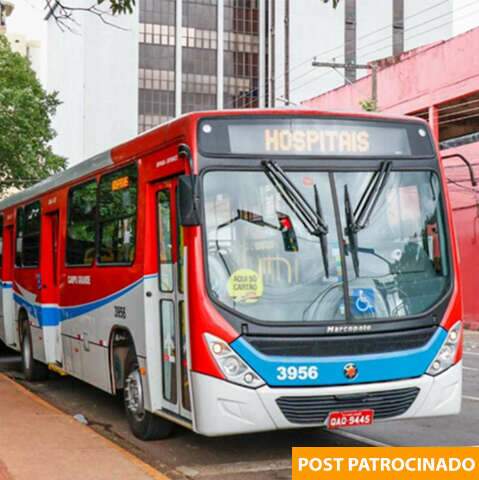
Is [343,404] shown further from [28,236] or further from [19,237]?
[19,237]

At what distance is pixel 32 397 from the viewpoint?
11.1 meters

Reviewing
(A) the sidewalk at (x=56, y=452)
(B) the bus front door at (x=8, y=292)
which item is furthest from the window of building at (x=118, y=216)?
(B) the bus front door at (x=8, y=292)

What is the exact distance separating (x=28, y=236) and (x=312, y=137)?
7.44 metres

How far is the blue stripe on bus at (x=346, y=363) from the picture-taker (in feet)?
23.0

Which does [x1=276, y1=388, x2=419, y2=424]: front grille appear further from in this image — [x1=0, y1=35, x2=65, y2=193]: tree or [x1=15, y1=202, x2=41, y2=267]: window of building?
[x1=0, y1=35, x2=65, y2=193]: tree

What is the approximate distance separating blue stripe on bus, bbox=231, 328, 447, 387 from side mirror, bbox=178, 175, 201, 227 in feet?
3.42

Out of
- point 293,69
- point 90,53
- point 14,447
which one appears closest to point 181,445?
point 14,447

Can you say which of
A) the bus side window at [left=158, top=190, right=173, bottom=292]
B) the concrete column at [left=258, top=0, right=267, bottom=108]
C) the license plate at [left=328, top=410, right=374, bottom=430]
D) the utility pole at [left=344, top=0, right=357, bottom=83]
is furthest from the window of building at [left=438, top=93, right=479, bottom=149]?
the concrete column at [left=258, top=0, right=267, bottom=108]

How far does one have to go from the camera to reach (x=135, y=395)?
8773mm

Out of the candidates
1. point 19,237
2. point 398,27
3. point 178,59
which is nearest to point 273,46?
point 398,27

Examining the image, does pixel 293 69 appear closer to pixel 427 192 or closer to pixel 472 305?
pixel 472 305

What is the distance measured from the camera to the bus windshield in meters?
7.20

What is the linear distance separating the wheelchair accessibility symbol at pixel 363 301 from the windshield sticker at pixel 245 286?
0.81 metres

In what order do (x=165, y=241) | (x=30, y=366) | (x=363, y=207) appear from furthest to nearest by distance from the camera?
(x=30, y=366) → (x=165, y=241) → (x=363, y=207)
